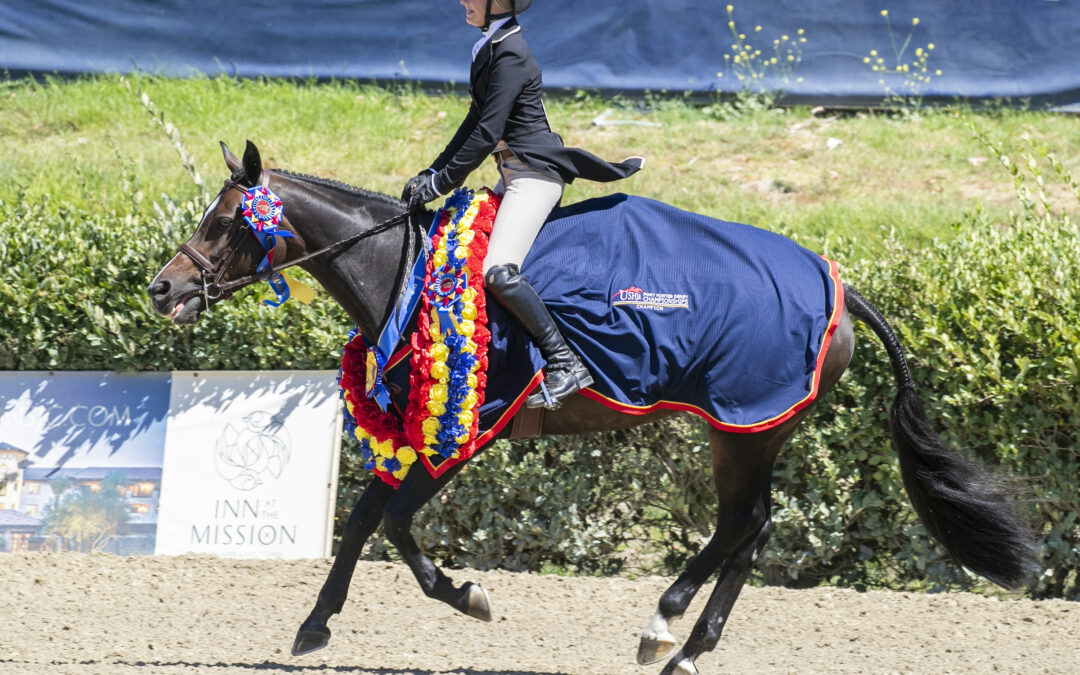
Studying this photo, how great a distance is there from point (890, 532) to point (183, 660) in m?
3.28

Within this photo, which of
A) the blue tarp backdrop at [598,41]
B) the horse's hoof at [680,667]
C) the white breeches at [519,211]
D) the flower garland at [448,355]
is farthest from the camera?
the blue tarp backdrop at [598,41]

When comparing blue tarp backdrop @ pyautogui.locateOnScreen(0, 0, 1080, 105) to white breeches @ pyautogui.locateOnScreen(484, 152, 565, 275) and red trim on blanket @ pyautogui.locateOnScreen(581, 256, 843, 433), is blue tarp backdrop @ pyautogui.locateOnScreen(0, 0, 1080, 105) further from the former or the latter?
red trim on blanket @ pyautogui.locateOnScreen(581, 256, 843, 433)

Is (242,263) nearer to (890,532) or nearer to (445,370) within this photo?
(445,370)

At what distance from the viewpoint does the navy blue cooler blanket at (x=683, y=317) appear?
4102 mm

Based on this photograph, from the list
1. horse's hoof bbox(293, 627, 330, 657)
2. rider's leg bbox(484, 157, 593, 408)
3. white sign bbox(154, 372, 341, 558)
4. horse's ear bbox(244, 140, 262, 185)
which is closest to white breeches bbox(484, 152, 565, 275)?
rider's leg bbox(484, 157, 593, 408)

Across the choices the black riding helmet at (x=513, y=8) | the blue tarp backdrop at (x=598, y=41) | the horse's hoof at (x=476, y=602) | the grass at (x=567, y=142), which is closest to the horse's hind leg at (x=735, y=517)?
the horse's hoof at (x=476, y=602)

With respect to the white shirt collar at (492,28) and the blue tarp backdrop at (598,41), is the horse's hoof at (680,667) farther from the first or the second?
the blue tarp backdrop at (598,41)

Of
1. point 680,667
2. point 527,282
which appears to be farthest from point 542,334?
point 680,667

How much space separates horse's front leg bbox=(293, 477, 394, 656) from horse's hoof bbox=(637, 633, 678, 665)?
3.60 feet

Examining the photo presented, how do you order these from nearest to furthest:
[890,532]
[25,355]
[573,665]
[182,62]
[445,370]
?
[445,370]
[573,665]
[890,532]
[25,355]
[182,62]

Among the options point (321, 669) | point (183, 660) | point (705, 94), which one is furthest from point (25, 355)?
point (705, 94)

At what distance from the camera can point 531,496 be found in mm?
5719

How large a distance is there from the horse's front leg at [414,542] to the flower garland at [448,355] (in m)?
0.08

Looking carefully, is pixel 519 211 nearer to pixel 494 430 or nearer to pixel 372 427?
pixel 494 430
